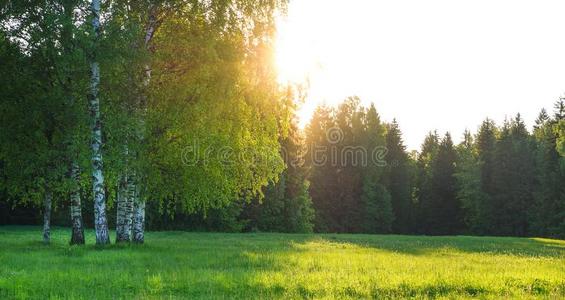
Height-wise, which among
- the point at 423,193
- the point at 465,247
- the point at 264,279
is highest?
the point at 423,193

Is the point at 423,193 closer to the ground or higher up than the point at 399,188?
closer to the ground

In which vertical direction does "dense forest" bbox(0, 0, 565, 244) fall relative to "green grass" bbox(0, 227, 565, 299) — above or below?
above

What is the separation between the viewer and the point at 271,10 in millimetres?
24594

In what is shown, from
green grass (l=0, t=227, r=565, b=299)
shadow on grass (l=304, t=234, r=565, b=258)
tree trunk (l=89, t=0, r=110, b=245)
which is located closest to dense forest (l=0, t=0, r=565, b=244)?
tree trunk (l=89, t=0, r=110, b=245)

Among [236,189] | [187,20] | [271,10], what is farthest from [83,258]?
[271,10]

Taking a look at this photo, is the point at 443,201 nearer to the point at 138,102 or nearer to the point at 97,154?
the point at 138,102

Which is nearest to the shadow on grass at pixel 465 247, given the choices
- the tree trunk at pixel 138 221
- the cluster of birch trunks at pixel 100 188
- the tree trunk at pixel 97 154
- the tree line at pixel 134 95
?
the tree line at pixel 134 95

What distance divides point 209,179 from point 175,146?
2.07 metres

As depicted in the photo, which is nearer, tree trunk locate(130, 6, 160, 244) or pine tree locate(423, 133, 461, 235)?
tree trunk locate(130, 6, 160, 244)

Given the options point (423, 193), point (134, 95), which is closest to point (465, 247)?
point (134, 95)

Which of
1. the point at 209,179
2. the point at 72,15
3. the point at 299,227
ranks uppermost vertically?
the point at 72,15

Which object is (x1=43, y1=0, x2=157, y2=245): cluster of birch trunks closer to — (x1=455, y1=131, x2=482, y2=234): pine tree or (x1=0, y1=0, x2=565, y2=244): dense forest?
(x1=0, y1=0, x2=565, y2=244): dense forest

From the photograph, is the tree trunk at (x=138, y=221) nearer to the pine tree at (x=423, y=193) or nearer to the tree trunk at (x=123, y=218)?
the tree trunk at (x=123, y=218)

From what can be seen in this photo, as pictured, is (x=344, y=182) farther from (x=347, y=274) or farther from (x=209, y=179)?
(x=347, y=274)
